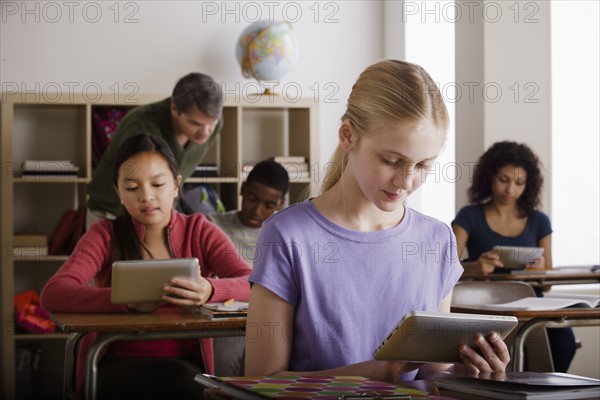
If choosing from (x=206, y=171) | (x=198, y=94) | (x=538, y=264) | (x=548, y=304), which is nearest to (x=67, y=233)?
(x=206, y=171)

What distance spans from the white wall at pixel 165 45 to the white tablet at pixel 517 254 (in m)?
1.95

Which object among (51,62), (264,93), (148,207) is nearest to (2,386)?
(51,62)

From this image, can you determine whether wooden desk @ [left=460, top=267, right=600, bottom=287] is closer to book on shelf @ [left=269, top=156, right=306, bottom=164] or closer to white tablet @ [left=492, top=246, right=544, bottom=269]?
white tablet @ [left=492, top=246, right=544, bottom=269]

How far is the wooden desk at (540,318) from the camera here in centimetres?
256

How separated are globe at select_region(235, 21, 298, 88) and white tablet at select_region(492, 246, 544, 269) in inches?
75.2

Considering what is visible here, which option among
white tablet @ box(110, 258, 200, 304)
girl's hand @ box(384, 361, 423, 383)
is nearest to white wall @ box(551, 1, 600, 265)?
white tablet @ box(110, 258, 200, 304)

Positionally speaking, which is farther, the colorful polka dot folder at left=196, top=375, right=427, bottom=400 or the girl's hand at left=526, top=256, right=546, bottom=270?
the girl's hand at left=526, top=256, right=546, bottom=270

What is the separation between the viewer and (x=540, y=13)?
499 centimetres

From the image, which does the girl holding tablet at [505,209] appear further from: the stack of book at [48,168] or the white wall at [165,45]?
the stack of book at [48,168]

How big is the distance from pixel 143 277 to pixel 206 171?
280 centimetres

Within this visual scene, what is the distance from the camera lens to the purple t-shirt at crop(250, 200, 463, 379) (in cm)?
151

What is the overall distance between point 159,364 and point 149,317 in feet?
0.64

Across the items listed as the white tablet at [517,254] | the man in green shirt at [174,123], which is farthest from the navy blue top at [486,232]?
the man in green shirt at [174,123]

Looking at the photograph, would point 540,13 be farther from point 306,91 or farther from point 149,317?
point 149,317
